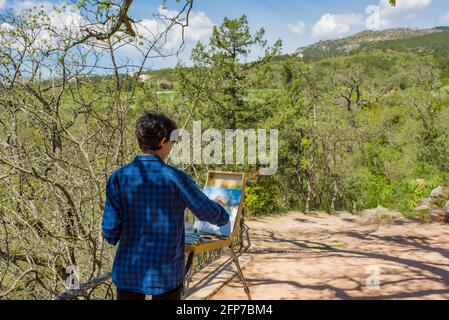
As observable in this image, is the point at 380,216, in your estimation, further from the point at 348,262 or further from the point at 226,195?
the point at 226,195

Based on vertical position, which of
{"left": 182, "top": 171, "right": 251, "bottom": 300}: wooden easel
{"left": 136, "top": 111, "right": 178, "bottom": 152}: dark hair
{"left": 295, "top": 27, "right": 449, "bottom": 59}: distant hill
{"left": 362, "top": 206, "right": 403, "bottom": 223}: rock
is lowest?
{"left": 362, "top": 206, "right": 403, "bottom": 223}: rock

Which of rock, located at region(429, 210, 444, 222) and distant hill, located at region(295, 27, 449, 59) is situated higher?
distant hill, located at region(295, 27, 449, 59)

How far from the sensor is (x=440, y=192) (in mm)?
9469

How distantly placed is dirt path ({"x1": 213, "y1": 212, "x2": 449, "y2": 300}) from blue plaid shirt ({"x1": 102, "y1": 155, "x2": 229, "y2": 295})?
235 centimetres

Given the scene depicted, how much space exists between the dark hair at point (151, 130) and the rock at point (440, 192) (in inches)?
352

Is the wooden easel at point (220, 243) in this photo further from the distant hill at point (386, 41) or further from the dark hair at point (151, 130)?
the distant hill at point (386, 41)

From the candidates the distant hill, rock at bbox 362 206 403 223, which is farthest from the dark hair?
the distant hill

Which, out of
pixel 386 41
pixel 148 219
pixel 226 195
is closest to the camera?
pixel 148 219

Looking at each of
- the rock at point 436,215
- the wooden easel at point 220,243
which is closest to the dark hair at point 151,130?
the wooden easel at point 220,243

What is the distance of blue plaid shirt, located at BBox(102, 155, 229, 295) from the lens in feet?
5.84

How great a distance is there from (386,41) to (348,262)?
118m

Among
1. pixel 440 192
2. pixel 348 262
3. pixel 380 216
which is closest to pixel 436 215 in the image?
pixel 380 216

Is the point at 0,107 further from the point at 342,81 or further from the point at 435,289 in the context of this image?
the point at 342,81

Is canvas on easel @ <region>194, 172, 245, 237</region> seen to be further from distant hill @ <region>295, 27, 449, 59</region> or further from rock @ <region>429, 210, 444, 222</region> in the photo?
distant hill @ <region>295, 27, 449, 59</region>
